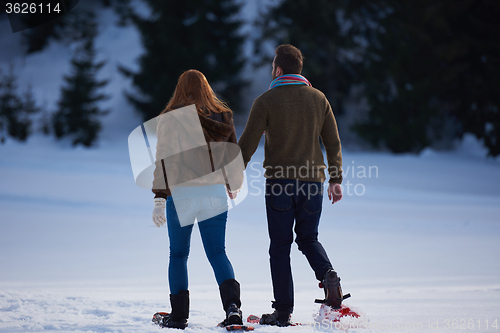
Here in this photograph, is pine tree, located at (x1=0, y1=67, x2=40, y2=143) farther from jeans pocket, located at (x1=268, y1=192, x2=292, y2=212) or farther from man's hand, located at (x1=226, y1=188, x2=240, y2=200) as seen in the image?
jeans pocket, located at (x1=268, y1=192, x2=292, y2=212)

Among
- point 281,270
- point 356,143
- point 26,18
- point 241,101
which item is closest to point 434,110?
point 356,143

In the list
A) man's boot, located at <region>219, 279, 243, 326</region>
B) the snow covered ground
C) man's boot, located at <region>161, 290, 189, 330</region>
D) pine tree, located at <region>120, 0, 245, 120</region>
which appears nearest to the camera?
man's boot, located at <region>219, 279, 243, 326</region>

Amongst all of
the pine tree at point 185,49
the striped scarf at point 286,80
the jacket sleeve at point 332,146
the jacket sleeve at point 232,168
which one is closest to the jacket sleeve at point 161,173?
the jacket sleeve at point 232,168

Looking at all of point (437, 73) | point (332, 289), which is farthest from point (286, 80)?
point (437, 73)

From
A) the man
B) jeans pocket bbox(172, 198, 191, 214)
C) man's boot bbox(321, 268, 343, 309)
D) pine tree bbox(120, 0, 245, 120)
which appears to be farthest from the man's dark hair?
pine tree bbox(120, 0, 245, 120)

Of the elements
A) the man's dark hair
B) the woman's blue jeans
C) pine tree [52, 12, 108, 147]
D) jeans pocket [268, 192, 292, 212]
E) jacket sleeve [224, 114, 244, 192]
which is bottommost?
the woman's blue jeans

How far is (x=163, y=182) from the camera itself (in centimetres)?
301

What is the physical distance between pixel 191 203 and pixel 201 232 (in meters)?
0.21

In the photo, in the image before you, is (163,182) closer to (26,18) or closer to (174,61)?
(174,61)

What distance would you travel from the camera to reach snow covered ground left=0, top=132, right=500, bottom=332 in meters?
3.50

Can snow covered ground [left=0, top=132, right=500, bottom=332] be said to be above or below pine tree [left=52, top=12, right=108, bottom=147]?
below

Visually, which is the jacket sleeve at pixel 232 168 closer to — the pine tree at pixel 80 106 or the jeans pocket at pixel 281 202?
the jeans pocket at pixel 281 202

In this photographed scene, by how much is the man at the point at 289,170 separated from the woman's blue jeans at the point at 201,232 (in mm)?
352

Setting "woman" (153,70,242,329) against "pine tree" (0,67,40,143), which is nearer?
"woman" (153,70,242,329)
